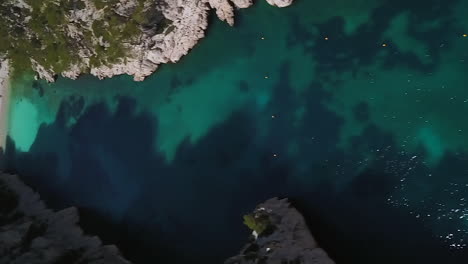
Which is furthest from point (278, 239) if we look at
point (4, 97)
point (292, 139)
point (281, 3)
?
point (4, 97)

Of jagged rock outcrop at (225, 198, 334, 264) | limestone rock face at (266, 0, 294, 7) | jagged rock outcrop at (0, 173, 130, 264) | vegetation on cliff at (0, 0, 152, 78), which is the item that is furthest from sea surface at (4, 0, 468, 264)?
vegetation on cliff at (0, 0, 152, 78)

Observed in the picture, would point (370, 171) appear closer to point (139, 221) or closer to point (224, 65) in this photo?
point (224, 65)

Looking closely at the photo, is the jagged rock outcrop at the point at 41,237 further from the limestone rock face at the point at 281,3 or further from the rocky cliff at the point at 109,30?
the limestone rock face at the point at 281,3

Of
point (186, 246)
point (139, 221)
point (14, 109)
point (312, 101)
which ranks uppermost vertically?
point (14, 109)

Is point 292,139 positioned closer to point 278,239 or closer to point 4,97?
point 278,239

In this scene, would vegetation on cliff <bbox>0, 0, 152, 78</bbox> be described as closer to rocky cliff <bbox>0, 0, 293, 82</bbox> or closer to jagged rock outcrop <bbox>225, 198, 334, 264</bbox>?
rocky cliff <bbox>0, 0, 293, 82</bbox>

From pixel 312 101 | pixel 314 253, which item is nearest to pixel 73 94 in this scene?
pixel 312 101
